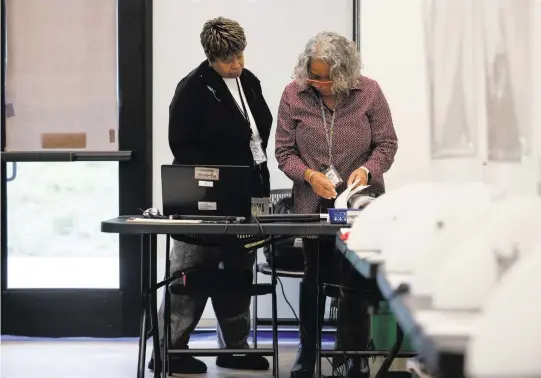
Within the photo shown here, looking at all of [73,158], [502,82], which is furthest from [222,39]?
[73,158]

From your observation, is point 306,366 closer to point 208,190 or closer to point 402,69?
point 208,190

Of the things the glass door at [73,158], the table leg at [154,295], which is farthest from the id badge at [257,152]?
the glass door at [73,158]

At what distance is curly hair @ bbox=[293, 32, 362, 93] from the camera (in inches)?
106

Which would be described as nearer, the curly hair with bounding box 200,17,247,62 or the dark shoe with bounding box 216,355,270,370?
the curly hair with bounding box 200,17,247,62

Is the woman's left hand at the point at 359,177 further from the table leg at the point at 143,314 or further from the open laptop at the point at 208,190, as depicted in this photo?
the table leg at the point at 143,314

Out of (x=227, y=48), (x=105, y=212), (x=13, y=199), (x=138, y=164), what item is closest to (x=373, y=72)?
(x=227, y=48)

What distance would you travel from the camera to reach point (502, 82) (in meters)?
1.98

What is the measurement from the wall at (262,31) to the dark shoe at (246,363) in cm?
70

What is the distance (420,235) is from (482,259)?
0.92 feet

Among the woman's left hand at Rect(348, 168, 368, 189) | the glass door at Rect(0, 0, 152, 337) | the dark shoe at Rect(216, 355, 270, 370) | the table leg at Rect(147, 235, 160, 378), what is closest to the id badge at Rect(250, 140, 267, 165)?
the woman's left hand at Rect(348, 168, 368, 189)

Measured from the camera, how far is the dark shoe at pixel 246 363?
3.19 m

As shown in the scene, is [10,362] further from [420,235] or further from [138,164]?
[420,235]

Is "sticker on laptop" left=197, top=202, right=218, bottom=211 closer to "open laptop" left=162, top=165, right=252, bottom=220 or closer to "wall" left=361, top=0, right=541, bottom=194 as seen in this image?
"open laptop" left=162, top=165, right=252, bottom=220

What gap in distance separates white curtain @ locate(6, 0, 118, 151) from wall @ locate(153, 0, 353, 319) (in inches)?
11.2
